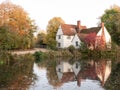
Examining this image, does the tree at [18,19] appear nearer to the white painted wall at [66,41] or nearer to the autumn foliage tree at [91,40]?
the white painted wall at [66,41]

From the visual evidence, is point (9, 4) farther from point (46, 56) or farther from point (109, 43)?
point (109, 43)

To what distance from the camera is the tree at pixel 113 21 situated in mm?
64562

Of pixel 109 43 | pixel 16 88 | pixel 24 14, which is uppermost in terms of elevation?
pixel 24 14

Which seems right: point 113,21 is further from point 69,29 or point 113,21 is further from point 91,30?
point 69,29

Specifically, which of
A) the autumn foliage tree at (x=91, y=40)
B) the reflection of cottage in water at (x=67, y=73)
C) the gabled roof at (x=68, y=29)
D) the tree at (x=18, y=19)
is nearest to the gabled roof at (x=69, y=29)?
the gabled roof at (x=68, y=29)

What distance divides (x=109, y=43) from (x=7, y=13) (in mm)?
20828

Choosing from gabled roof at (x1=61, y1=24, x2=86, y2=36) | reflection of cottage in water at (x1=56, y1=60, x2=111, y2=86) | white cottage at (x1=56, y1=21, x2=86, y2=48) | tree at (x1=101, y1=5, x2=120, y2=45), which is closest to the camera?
reflection of cottage in water at (x1=56, y1=60, x2=111, y2=86)

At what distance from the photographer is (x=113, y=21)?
68.6 meters

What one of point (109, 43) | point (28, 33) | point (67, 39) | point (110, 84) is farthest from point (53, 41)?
point (110, 84)

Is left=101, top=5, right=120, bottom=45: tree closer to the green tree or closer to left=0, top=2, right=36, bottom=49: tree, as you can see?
the green tree

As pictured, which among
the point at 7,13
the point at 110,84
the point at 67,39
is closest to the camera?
the point at 110,84

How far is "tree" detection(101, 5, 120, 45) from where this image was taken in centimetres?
6456

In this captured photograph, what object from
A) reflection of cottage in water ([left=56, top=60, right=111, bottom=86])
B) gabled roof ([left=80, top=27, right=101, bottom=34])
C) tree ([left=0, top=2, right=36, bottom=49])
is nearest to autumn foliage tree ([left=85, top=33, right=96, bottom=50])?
gabled roof ([left=80, top=27, right=101, bottom=34])

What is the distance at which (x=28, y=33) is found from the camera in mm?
56844
